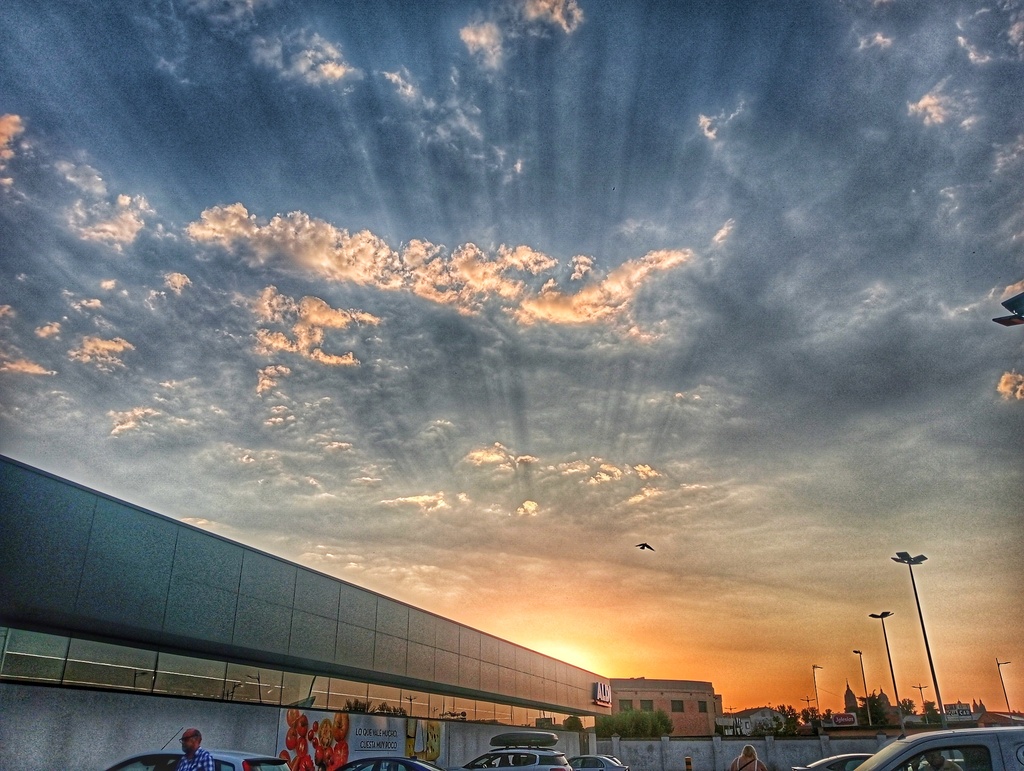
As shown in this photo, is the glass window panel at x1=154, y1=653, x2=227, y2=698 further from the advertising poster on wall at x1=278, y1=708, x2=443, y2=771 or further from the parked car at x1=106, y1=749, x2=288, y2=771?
the parked car at x1=106, y1=749, x2=288, y2=771

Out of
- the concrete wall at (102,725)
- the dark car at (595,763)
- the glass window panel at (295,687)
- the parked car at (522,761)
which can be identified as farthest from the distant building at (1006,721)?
the glass window panel at (295,687)

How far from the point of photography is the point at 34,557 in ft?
51.3

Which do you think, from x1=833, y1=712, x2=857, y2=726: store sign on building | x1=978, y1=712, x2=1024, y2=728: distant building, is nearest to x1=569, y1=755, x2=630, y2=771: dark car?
x1=978, y1=712, x2=1024, y2=728: distant building

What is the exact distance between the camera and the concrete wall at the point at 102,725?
14.1 m

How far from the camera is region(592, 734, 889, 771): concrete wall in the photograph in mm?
50844

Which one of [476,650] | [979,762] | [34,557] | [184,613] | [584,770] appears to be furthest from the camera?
[476,650]

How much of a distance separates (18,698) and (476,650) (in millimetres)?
27763

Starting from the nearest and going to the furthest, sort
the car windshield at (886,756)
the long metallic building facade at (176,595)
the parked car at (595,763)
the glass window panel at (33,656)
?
1. the car windshield at (886,756)
2. the glass window panel at (33,656)
3. the long metallic building facade at (176,595)
4. the parked car at (595,763)

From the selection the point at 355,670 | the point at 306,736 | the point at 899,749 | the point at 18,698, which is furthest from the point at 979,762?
the point at 355,670

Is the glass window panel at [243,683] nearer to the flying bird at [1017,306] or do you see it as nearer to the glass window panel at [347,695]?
the glass window panel at [347,695]

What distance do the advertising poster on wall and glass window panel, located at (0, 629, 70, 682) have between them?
279 inches

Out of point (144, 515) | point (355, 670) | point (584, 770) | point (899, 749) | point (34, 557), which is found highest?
point (144, 515)

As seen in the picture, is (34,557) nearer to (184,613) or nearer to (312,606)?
(184,613)

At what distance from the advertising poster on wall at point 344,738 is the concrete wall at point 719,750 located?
103 feet
